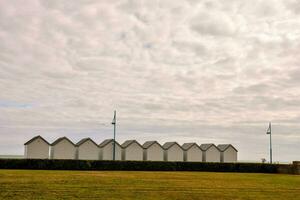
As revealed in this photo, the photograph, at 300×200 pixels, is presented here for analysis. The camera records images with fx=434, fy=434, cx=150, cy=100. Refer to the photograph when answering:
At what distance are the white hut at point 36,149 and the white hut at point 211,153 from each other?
3133 centimetres

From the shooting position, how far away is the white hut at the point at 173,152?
265ft

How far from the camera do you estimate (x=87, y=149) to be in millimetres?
73562

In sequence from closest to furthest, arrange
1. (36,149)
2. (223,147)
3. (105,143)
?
(36,149) < (105,143) < (223,147)

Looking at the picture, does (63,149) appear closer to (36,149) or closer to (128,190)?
(36,149)

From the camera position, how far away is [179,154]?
82000 mm

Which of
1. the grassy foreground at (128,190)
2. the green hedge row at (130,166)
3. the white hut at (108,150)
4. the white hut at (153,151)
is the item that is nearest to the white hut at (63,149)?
the white hut at (108,150)

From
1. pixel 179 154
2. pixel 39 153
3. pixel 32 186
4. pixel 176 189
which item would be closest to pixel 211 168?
pixel 179 154

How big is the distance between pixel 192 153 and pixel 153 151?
8277 millimetres

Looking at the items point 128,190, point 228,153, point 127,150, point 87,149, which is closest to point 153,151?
point 127,150

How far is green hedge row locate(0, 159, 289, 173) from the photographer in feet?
167

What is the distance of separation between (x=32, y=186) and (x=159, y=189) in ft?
27.8

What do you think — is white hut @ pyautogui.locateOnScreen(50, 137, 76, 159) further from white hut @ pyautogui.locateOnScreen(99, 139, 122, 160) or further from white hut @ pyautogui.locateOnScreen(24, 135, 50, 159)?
white hut @ pyautogui.locateOnScreen(99, 139, 122, 160)

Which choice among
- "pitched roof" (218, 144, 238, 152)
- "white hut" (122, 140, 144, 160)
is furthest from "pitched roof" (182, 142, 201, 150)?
"white hut" (122, 140, 144, 160)

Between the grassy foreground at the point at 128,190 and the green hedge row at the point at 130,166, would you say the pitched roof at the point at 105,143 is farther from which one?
the grassy foreground at the point at 128,190
